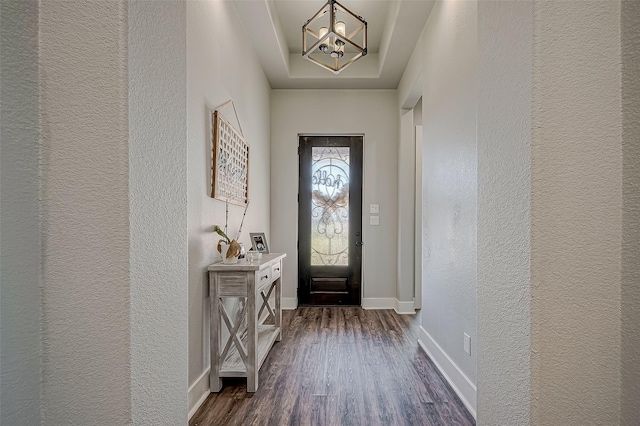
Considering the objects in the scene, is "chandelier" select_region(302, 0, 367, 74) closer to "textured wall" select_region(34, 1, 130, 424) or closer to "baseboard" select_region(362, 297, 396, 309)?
"textured wall" select_region(34, 1, 130, 424)

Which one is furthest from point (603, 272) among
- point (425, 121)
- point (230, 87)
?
point (230, 87)

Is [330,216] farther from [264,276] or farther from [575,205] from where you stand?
[575,205]

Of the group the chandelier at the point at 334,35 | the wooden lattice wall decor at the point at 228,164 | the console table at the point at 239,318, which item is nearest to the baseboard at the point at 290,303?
the wooden lattice wall decor at the point at 228,164

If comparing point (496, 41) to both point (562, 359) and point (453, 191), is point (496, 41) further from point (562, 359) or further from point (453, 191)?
point (453, 191)

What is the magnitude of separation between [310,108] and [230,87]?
202 centimetres

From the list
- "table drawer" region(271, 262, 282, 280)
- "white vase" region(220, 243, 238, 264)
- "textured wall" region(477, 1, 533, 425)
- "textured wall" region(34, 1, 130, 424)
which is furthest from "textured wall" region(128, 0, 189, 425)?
"table drawer" region(271, 262, 282, 280)

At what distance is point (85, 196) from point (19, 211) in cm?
16

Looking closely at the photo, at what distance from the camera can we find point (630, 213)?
0.87 m

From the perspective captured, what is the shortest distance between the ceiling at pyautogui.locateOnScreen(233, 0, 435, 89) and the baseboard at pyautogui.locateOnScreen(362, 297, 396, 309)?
285 centimetres

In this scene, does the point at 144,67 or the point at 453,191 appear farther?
the point at 453,191

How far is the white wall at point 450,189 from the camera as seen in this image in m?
2.15

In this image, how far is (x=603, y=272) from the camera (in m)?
0.89

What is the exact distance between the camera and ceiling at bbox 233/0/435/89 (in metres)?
3.08

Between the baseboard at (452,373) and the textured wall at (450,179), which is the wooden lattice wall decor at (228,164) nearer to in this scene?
the textured wall at (450,179)
